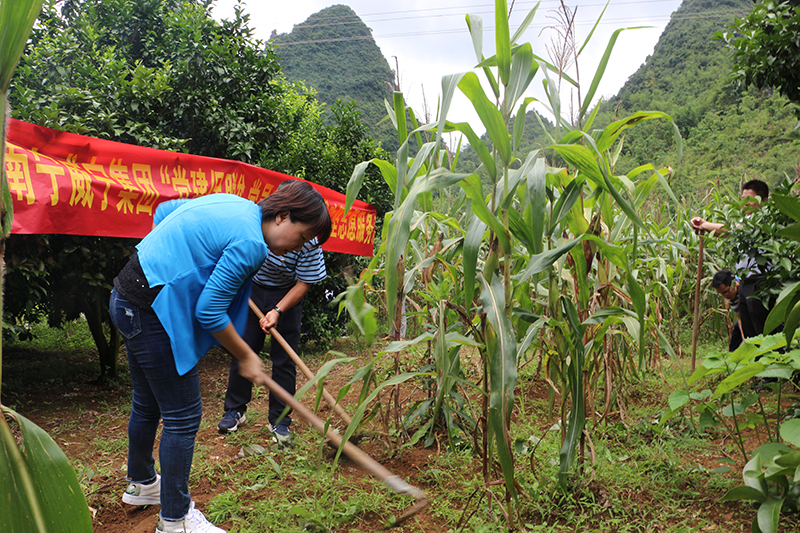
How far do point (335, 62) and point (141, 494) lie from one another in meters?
31.9

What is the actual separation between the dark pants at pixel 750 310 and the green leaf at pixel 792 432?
181 centimetres

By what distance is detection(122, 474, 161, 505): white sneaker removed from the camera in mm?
1907

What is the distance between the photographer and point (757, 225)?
240 centimetres

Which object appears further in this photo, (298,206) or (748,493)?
(298,206)

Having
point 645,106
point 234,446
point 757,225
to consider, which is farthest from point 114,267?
point 645,106

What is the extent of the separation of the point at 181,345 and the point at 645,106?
2790 cm

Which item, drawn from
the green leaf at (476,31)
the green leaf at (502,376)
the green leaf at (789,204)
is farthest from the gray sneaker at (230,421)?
the green leaf at (789,204)

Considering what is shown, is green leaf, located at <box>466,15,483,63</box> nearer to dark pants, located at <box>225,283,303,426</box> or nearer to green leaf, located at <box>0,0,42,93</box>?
green leaf, located at <box>0,0,42,93</box>

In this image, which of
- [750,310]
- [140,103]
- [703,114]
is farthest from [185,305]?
[703,114]

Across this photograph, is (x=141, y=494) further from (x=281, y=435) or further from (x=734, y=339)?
(x=734, y=339)

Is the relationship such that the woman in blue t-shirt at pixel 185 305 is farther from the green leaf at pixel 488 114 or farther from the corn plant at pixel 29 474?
the corn plant at pixel 29 474

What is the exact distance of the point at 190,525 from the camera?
1.67m

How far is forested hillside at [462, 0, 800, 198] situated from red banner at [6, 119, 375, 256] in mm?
10678

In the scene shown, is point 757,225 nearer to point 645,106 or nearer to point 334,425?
point 334,425
